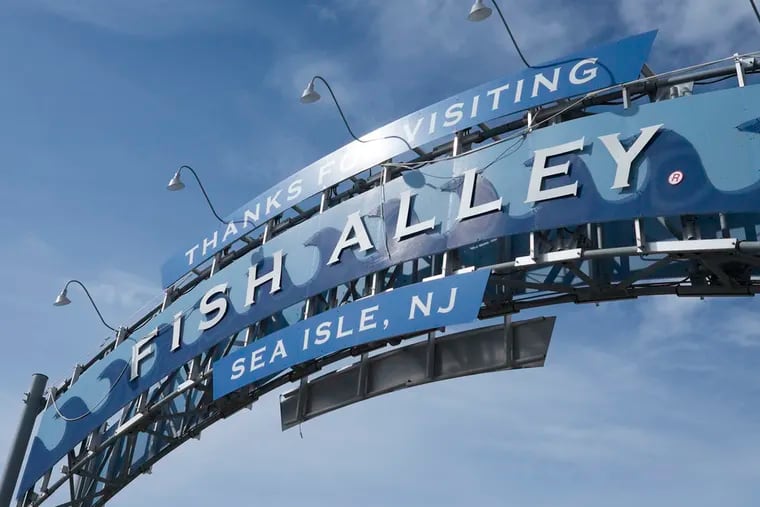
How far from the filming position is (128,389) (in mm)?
18219

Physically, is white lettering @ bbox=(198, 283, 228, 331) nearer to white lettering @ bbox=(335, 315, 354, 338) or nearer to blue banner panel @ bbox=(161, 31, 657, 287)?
blue banner panel @ bbox=(161, 31, 657, 287)

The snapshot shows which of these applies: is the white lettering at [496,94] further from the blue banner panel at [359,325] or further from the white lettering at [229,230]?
the white lettering at [229,230]

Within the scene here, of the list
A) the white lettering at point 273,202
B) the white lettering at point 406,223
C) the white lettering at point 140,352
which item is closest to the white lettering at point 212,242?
the white lettering at point 273,202

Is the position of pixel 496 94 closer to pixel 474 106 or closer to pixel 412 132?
pixel 474 106

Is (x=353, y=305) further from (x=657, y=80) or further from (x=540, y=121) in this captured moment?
(x=657, y=80)

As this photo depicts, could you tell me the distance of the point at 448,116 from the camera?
14664mm

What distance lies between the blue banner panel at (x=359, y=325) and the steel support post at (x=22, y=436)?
6.82 metres

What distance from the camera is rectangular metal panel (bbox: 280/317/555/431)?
13.4m

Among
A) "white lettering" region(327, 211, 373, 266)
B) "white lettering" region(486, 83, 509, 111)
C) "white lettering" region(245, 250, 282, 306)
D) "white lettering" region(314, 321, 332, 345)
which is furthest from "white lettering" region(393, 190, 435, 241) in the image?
"white lettering" region(245, 250, 282, 306)

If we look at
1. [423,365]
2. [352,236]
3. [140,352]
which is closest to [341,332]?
[423,365]

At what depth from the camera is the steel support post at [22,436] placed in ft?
63.5

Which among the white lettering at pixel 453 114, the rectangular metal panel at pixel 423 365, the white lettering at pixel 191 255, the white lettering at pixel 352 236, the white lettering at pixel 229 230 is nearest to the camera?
the rectangular metal panel at pixel 423 365

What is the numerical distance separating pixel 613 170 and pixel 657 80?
5.63 feet

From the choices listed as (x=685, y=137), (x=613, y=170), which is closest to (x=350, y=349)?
(x=613, y=170)
